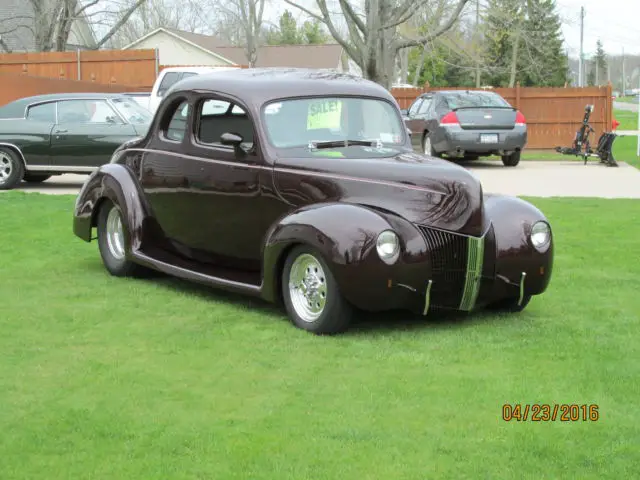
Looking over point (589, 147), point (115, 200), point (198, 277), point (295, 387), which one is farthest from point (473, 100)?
point (295, 387)

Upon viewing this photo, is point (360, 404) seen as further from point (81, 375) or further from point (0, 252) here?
point (0, 252)

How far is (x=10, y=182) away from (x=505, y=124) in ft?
34.8

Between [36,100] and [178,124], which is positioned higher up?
[36,100]

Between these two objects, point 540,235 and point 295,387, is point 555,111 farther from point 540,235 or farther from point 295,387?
point 295,387

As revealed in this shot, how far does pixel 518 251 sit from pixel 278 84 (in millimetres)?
2176

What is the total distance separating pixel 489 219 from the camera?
7.43 meters


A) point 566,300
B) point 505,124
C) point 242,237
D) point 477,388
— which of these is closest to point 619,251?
point 566,300

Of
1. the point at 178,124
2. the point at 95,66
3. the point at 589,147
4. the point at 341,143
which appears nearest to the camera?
the point at 341,143

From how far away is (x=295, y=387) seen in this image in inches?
230

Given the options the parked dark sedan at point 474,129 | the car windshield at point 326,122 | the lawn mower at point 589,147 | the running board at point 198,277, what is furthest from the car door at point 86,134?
the lawn mower at point 589,147
